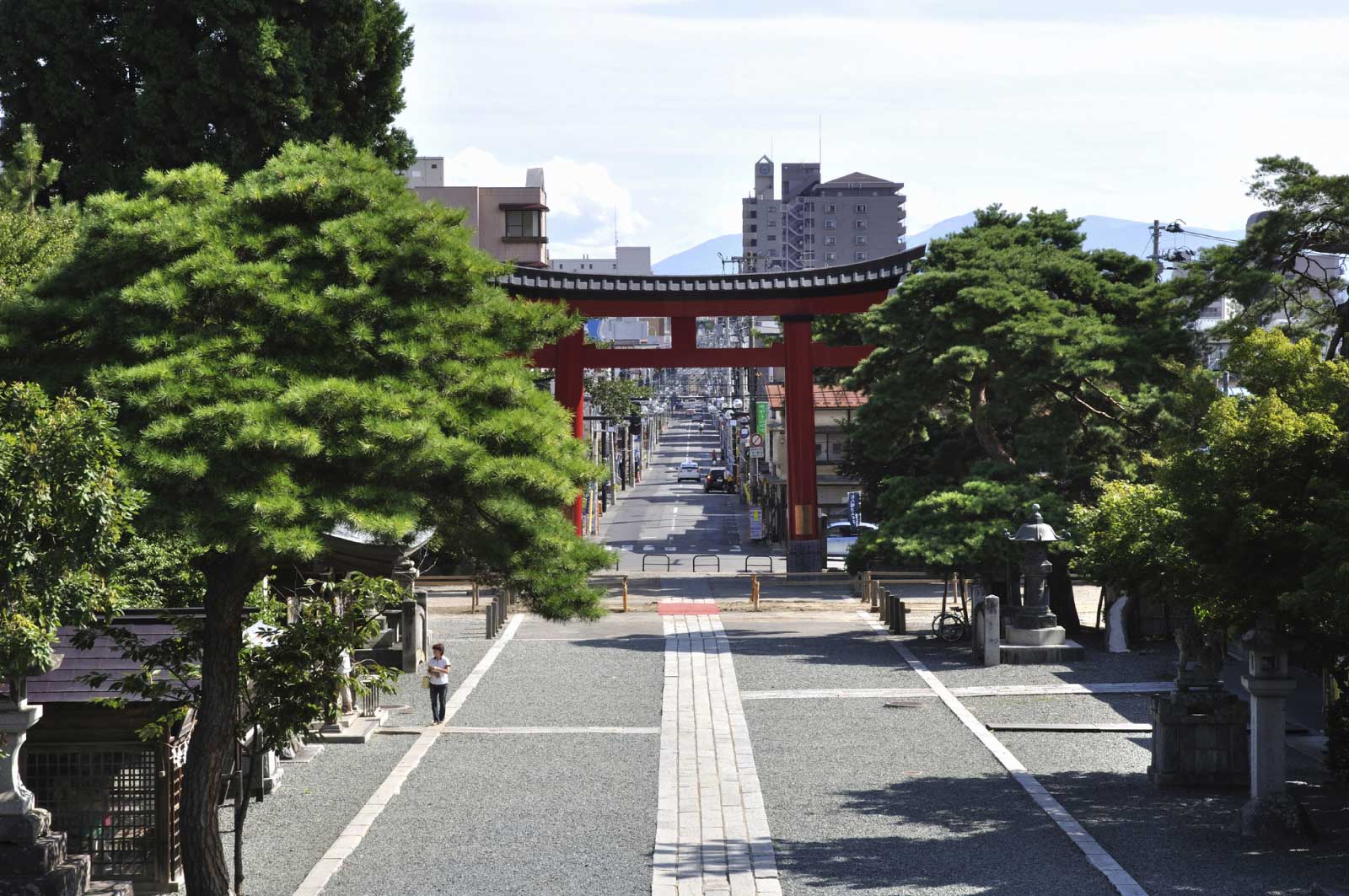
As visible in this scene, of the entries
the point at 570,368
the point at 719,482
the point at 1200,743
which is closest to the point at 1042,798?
the point at 1200,743

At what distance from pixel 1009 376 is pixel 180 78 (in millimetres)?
19388

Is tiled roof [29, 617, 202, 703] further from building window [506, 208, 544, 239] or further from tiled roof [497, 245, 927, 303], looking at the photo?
building window [506, 208, 544, 239]

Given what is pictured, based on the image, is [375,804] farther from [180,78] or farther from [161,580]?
[180,78]

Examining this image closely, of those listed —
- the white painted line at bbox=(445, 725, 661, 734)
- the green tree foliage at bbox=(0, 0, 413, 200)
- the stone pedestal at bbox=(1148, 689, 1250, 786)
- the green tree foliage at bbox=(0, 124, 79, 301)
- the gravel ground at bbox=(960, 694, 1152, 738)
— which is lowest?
the white painted line at bbox=(445, 725, 661, 734)

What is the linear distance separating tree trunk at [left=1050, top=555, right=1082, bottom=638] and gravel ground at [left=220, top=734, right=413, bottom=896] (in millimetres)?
16418

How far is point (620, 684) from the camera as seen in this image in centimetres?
2452

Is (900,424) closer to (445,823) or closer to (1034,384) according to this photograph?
(1034,384)

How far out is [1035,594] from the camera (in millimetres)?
26906

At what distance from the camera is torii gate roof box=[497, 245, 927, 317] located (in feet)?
137

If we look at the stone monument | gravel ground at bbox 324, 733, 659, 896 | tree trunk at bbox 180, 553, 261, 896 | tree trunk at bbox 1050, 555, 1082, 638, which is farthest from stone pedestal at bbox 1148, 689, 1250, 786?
tree trunk at bbox 1050, 555, 1082, 638

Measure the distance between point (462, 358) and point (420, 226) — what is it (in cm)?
114

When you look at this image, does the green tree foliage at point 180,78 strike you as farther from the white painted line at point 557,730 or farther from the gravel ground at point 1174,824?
the gravel ground at point 1174,824

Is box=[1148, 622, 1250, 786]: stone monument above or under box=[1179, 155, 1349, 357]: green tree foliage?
under

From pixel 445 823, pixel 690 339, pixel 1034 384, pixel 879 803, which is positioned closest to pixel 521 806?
pixel 445 823
